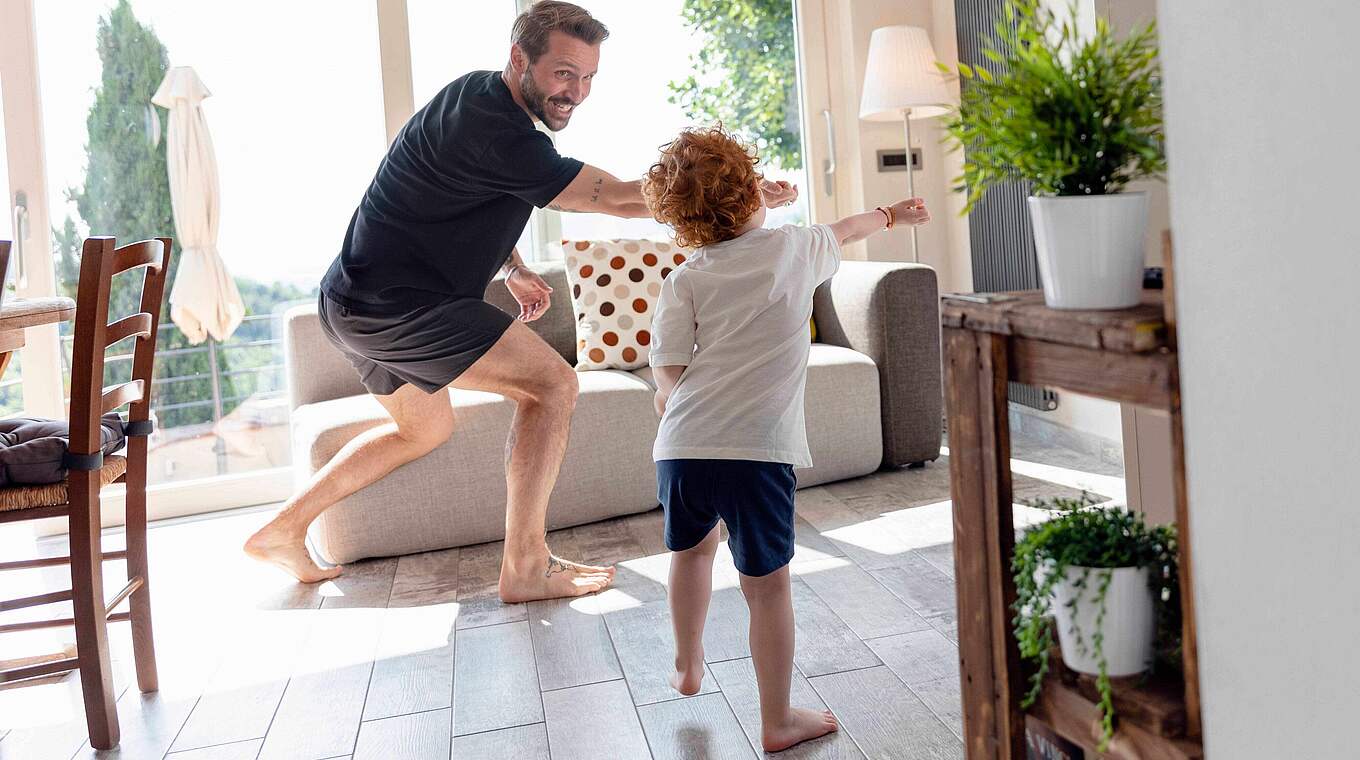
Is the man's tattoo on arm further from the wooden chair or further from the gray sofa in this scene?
the wooden chair

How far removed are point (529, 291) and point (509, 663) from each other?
972mm

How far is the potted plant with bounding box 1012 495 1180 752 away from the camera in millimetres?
926

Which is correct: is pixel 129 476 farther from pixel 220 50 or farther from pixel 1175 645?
pixel 220 50

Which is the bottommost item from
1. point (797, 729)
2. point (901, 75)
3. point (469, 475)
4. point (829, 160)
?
point (797, 729)

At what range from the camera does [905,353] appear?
356 centimetres

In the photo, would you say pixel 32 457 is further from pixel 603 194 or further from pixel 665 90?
pixel 665 90

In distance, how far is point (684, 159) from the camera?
1717 millimetres

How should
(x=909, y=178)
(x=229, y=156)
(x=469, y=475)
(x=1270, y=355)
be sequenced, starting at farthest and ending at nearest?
(x=909, y=178) → (x=229, y=156) → (x=469, y=475) → (x=1270, y=355)

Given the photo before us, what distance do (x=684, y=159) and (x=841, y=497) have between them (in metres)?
1.84

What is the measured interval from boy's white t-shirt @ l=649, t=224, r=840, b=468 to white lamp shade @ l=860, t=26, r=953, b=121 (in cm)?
260

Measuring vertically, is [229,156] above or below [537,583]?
above

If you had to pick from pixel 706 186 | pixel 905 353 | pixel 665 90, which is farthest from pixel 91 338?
pixel 665 90

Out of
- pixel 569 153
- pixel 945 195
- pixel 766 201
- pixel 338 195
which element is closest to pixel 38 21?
pixel 338 195

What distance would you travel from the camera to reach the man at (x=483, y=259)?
7.53 feet
